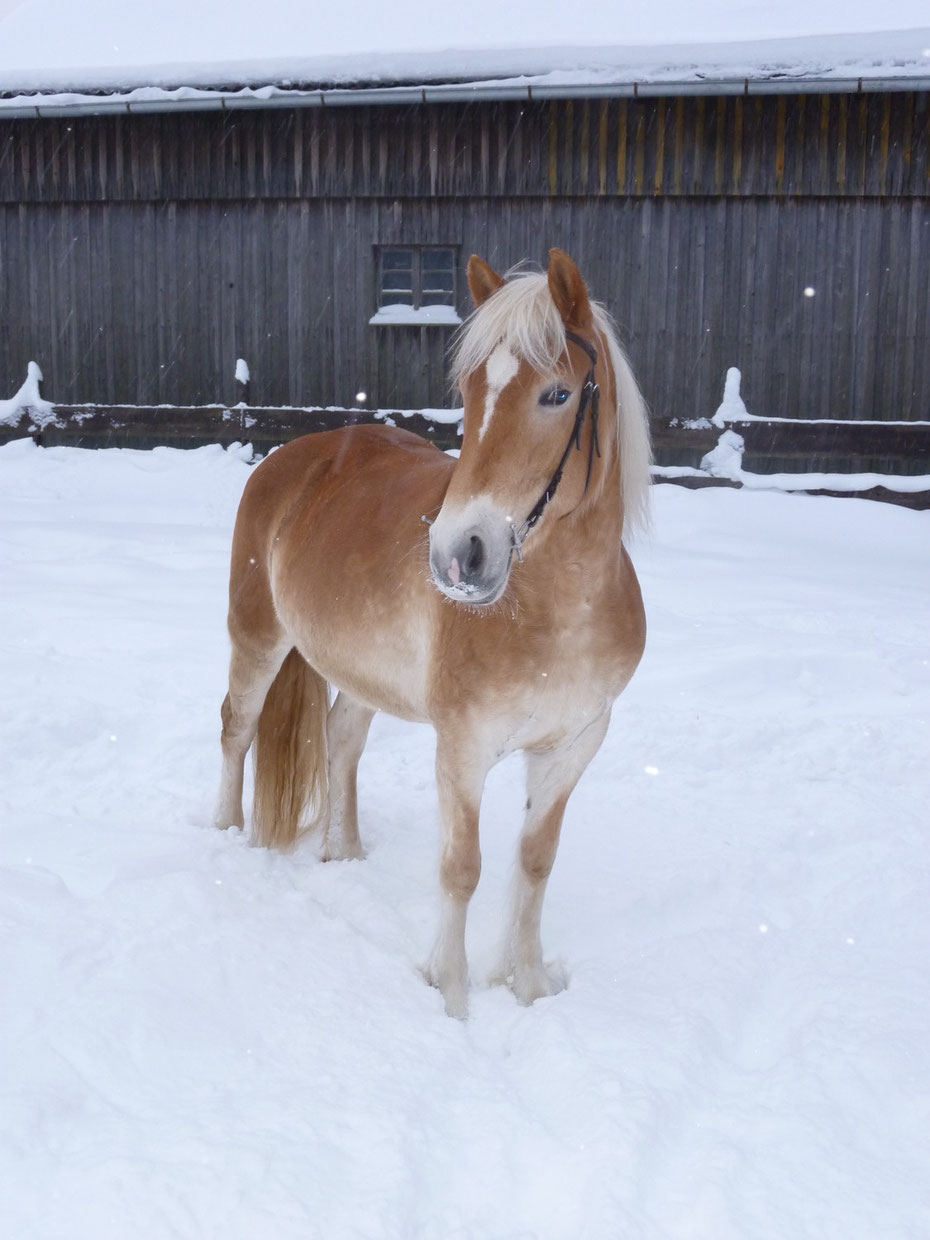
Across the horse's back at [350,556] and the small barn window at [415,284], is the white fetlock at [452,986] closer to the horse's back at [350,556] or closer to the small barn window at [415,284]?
the horse's back at [350,556]

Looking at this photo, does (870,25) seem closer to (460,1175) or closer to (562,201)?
(562,201)

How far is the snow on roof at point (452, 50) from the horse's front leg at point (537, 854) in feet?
30.7

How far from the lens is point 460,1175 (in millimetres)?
2070

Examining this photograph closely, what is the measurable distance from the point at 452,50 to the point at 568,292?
985cm

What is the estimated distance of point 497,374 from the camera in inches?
91.0

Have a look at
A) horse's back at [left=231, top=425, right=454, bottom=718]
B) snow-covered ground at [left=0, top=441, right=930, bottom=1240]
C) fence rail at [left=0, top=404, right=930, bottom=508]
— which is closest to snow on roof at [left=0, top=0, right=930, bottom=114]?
fence rail at [left=0, top=404, right=930, bottom=508]

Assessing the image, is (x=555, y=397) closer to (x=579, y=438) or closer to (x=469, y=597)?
(x=579, y=438)

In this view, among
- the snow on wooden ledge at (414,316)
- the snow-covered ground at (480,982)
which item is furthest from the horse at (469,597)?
the snow on wooden ledge at (414,316)

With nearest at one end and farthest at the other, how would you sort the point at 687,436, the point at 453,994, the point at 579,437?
the point at 579,437, the point at 453,994, the point at 687,436

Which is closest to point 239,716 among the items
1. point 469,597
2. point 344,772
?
point 344,772

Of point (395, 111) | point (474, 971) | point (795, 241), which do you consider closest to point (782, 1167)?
point (474, 971)

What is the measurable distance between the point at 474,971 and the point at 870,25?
11.8m

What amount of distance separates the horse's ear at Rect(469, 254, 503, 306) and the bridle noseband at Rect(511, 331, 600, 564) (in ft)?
1.13

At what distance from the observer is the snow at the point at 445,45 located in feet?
33.0
